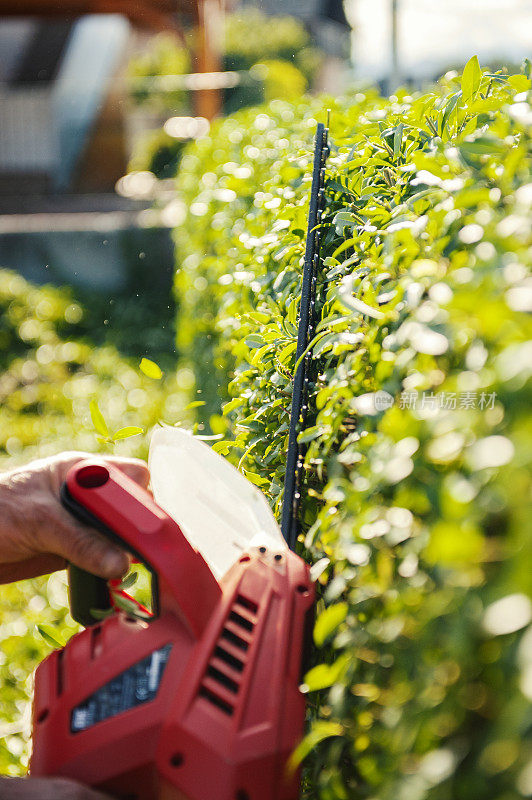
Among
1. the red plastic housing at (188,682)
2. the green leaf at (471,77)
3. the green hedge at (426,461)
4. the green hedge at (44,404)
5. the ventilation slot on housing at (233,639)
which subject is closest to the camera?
the green hedge at (426,461)

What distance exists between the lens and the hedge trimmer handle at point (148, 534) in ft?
4.39

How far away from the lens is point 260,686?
1216mm

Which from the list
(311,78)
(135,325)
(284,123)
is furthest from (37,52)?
(284,123)

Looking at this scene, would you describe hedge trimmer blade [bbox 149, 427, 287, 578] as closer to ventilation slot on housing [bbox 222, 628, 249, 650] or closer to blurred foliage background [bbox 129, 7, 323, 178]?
ventilation slot on housing [bbox 222, 628, 249, 650]

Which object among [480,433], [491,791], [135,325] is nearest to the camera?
[491,791]

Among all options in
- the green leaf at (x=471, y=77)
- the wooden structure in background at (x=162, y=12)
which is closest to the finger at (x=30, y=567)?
the green leaf at (x=471, y=77)

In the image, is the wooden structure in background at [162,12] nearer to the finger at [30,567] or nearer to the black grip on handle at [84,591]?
the finger at [30,567]

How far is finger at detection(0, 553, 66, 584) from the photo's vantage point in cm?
194

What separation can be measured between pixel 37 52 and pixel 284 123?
56.7 ft

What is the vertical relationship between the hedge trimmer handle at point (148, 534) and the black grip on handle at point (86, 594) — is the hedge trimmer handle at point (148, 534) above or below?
above

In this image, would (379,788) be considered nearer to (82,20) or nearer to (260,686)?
(260,686)

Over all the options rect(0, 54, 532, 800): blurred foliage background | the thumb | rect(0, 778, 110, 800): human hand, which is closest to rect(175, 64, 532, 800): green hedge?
rect(0, 54, 532, 800): blurred foliage background

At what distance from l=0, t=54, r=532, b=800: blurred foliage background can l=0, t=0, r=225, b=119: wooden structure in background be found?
33.7ft

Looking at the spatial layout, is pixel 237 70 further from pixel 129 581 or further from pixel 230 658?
pixel 230 658
